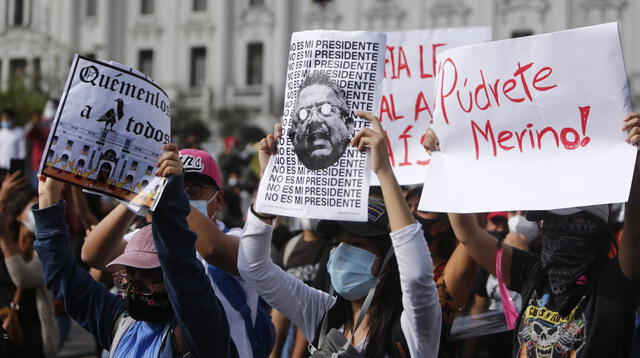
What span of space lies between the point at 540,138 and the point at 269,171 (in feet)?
3.35

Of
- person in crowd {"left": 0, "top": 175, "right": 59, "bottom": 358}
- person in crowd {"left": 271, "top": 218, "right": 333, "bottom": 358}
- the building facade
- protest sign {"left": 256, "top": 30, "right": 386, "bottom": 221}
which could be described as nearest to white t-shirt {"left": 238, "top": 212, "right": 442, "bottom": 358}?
protest sign {"left": 256, "top": 30, "right": 386, "bottom": 221}

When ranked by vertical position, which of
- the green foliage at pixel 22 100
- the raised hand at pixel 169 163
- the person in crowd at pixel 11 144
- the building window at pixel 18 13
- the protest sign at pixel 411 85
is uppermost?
the building window at pixel 18 13

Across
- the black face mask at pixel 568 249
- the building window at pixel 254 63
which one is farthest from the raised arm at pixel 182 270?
the building window at pixel 254 63

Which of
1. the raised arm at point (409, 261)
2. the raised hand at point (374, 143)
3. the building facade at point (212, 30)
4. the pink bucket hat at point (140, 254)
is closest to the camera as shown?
the raised arm at point (409, 261)

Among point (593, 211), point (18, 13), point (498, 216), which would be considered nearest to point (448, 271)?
point (593, 211)

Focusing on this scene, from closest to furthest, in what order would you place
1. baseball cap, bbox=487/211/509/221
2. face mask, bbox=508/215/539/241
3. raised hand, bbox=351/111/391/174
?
raised hand, bbox=351/111/391/174
face mask, bbox=508/215/539/241
baseball cap, bbox=487/211/509/221

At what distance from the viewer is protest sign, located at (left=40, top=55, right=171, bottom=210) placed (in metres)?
2.73

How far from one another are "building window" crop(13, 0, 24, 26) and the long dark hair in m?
42.2

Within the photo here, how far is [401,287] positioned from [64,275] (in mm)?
1265

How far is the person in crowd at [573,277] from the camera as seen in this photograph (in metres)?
3.09

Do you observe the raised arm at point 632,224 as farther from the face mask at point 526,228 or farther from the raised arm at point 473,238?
the face mask at point 526,228

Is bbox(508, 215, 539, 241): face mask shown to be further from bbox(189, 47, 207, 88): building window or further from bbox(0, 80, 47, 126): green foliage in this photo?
bbox(189, 47, 207, 88): building window

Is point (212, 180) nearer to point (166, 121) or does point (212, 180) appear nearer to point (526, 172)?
point (166, 121)

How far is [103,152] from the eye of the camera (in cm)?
277
